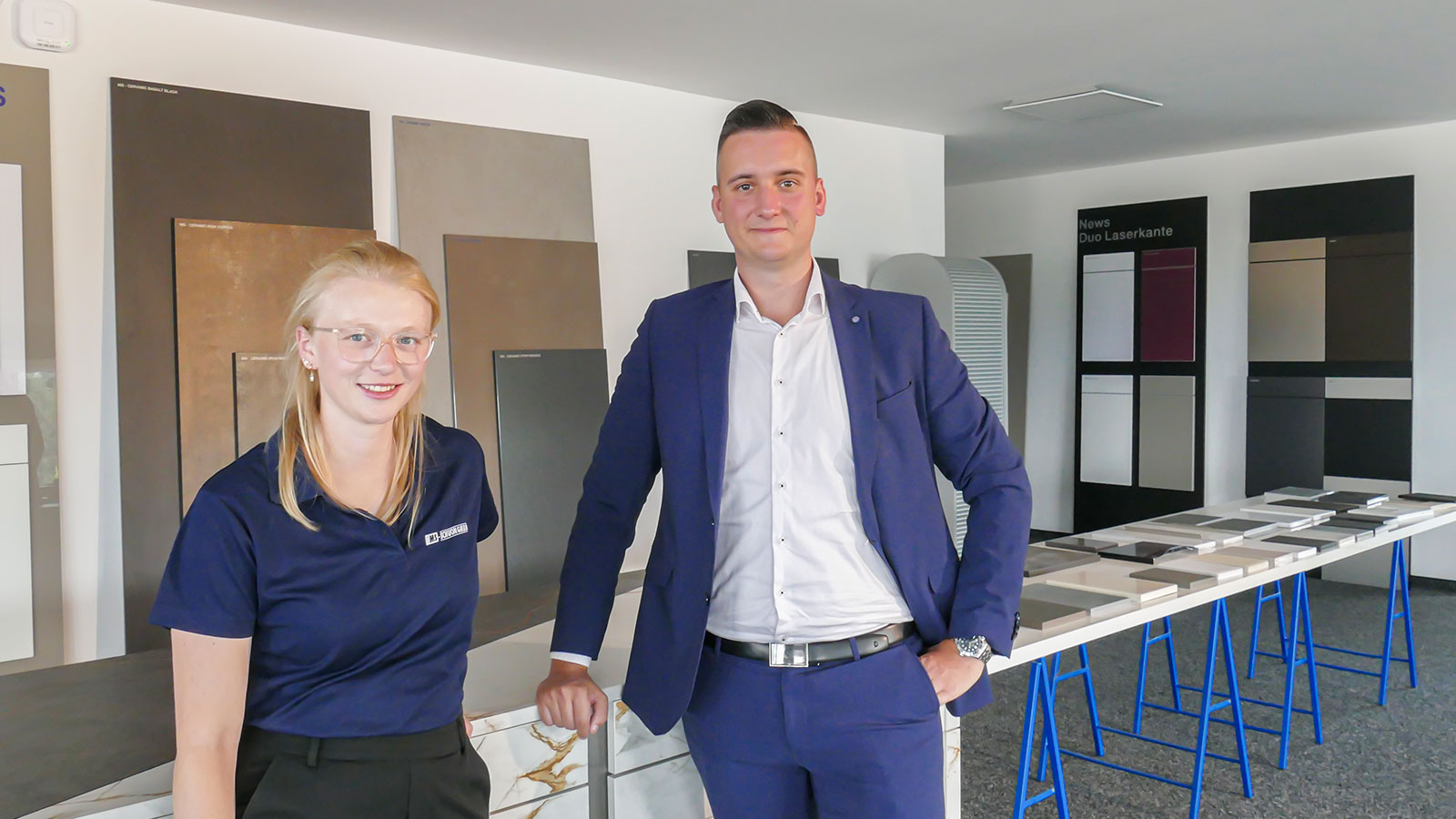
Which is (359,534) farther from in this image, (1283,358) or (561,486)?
(1283,358)

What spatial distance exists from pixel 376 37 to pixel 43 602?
2.62 m

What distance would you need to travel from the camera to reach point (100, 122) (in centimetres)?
396

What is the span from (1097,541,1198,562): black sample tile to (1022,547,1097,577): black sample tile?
77mm

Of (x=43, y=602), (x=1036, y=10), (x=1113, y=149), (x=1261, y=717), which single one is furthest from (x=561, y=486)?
(x=1113, y=149)

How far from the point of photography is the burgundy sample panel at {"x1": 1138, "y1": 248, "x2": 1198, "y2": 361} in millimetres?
8062

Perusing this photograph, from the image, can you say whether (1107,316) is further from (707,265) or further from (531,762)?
(531,762)

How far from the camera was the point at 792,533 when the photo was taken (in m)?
1.72

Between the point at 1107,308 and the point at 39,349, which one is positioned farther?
the point at 1107,308

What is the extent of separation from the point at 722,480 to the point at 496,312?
133 inches

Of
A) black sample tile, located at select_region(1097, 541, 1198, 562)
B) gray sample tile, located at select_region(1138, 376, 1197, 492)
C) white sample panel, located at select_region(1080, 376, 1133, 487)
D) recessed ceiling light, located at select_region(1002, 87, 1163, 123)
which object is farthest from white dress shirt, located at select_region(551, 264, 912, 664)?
white sample panel, located at select_region(1080, 376, 1133, 487)

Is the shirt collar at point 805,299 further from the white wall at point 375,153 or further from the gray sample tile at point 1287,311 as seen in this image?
the gray sample tile at point 1287,311

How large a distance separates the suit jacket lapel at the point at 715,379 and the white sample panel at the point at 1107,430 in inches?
287

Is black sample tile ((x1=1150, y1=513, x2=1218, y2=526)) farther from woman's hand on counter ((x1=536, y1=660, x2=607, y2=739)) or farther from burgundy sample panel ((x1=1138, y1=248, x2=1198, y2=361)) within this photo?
burgundy sample panel ((x1=1138, y1=248, x2=1198, y2=361))

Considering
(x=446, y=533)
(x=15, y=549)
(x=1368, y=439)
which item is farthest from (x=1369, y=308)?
(x=15, y=549)
